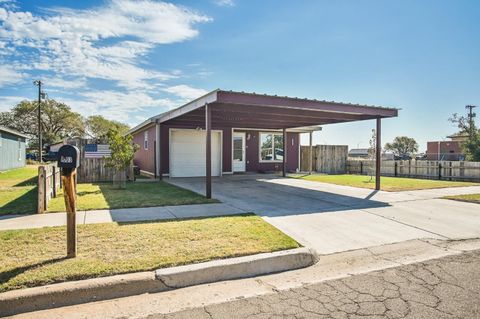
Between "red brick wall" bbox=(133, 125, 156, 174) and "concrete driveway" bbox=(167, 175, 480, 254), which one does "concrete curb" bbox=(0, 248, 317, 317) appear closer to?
"concrete driveway" bbox=(167, 175, 480, 254)

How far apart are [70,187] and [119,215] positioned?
2577 mm

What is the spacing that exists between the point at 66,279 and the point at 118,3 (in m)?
8.03

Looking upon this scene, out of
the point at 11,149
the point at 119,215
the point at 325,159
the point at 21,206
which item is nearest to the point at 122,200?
the point at 119,215

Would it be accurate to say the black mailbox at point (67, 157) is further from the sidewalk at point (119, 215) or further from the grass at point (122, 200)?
the grass at point (122, 200)

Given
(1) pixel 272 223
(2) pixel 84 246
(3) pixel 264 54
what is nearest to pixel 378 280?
(1) pixel 272 223

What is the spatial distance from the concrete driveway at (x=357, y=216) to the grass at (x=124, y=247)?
0.80 m

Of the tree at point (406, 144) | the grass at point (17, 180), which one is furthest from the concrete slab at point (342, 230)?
the tree at point (406, 144)

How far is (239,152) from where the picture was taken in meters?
18.5

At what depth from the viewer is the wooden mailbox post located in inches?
157

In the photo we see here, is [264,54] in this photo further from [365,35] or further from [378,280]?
[378,280]

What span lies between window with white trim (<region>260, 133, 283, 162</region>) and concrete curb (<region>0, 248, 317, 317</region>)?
1500 centimetres

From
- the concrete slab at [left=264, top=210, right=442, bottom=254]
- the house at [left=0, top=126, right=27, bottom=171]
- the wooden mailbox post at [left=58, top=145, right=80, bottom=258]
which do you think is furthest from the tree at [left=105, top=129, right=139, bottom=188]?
the house at [left=0, top=126, right=27, bottom=171]

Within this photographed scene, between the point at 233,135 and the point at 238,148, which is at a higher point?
the point at 233,135

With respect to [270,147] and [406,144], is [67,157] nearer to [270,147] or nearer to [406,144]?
[270,147]
